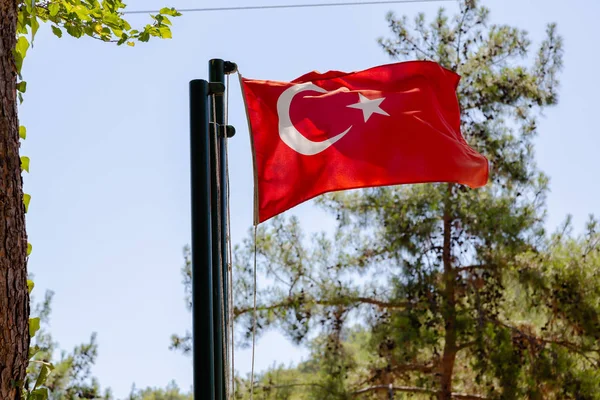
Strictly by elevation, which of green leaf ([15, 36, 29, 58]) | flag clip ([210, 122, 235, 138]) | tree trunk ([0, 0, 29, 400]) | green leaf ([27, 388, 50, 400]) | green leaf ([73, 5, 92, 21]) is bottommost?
green leaf ([27, 388, 50, 400])

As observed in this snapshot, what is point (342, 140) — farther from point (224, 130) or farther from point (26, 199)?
point (26, 199)

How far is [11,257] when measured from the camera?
5.61 ft

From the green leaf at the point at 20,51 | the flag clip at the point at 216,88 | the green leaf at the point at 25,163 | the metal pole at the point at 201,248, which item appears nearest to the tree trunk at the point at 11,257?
the green leaf at the point at 20,51

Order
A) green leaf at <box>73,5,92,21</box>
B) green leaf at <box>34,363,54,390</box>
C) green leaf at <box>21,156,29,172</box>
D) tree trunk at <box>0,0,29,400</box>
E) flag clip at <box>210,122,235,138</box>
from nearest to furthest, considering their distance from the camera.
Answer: tree trunk at <box>0,0,29,400</box>
green leaf at <box>34,363,54,390</box>
green leaf at <box>21,156,29,172</box>
flag clip at <box>210,122,235,138</box>
green leaf at <box>73,5,92,21</box>

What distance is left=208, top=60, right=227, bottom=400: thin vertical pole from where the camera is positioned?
1918 millimetres

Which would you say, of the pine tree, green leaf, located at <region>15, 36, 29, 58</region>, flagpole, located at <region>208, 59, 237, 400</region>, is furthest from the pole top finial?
the pine tree

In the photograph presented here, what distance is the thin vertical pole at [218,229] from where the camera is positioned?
1918 mm

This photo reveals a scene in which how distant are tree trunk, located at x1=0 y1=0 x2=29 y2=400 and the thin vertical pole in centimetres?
43

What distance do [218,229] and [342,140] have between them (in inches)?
26.7

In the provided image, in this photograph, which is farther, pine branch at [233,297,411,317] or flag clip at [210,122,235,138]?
pine branch at [233,297,411,317]

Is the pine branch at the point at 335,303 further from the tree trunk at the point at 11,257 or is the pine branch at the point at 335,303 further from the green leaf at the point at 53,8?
the tree trunk at the point at 11,257

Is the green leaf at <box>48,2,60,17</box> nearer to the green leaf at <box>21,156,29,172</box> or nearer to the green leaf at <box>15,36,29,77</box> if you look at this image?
the green leaf at <box>15,36,29,77</box>

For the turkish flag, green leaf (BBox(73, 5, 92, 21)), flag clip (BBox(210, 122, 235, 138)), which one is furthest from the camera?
green leaf (BBox(73, 5, 92, 21))

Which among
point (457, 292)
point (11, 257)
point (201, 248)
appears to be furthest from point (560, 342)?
point (11, 257)
